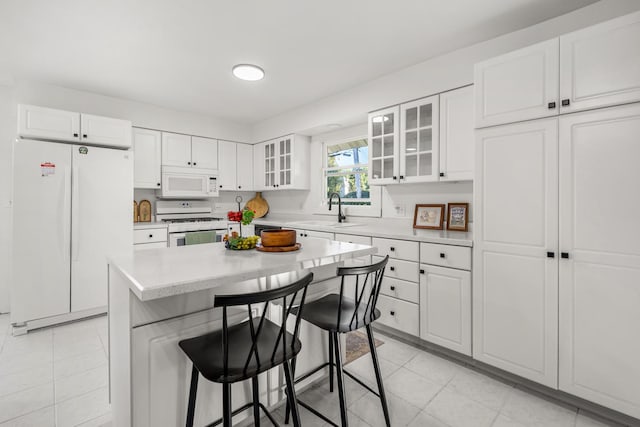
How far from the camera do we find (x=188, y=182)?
429 centimetres

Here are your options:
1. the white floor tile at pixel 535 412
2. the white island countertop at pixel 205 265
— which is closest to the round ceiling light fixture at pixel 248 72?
the white island countertop at pixel 205 265

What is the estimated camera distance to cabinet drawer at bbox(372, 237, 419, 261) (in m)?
2.52

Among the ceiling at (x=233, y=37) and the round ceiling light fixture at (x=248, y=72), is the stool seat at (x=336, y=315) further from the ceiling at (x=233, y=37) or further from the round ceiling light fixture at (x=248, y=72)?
the round ceiling light fixture at (x=248, y=72)

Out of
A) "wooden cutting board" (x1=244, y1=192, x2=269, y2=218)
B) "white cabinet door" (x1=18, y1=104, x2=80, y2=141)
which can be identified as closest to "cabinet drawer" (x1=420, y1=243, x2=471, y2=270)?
"wooden cutting board" (x1=244, y1=192, x2=269, y2=218)

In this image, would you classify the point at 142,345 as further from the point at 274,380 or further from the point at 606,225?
the point at 606,225

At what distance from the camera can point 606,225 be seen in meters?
1.67

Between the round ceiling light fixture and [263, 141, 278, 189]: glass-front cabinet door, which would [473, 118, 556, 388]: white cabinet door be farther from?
[263, 141, 278, 189]: glass-front cabinet door

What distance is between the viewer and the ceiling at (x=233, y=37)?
2.07 metres

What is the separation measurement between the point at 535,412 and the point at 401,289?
1130 millimetres

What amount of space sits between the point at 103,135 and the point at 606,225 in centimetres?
434

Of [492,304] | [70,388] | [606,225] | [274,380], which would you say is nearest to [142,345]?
[274,380]

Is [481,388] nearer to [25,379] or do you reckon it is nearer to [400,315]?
[400,315]

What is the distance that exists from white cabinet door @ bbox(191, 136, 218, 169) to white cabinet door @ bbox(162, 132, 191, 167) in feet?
0.23

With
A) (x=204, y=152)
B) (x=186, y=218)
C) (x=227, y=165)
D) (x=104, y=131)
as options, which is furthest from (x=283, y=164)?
(x=104, y=131)
